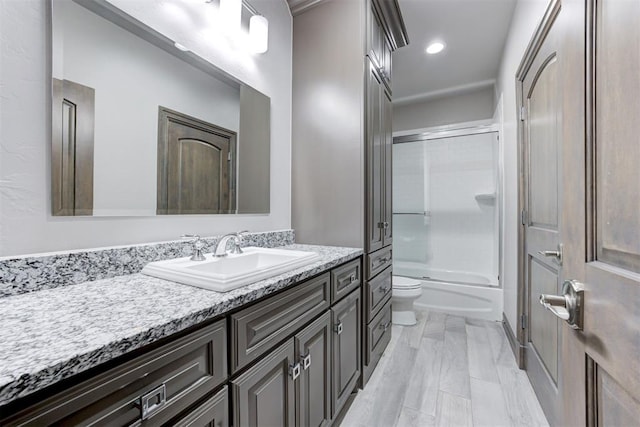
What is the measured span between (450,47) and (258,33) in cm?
182

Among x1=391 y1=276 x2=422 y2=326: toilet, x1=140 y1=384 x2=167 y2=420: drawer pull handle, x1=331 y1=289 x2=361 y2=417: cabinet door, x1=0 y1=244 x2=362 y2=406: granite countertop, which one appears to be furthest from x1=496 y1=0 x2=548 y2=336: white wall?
x1=140 y1=384 x2=167 y2=420: drawer pull handle

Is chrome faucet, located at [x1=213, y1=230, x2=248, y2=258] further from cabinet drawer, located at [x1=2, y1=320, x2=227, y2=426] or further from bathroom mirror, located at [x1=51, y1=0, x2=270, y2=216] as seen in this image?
cabinet drawer, located at [x1=2, y1=320, x2=227, y2=426]

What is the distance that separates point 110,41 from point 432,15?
2093 millimetres

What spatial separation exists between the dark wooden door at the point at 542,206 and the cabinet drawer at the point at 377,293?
34.5 inches

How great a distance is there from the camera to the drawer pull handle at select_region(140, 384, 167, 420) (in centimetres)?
52

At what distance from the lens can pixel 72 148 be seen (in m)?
0.90

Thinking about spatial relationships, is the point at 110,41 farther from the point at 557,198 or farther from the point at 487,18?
the point at 487,18

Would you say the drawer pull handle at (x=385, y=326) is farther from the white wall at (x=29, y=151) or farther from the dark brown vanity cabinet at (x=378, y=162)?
the white wall at (x=29, y=151)

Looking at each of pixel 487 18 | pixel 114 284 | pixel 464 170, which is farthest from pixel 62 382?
pixel 464 170

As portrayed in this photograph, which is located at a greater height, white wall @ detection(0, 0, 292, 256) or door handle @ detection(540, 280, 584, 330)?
white wall @ detection(0, 0, 292, 256)

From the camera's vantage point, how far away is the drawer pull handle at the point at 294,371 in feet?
3.14

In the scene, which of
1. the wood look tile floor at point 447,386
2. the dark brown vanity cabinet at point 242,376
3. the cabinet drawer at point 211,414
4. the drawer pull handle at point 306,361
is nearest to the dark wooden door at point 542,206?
the wood look tile floor at point 447,386

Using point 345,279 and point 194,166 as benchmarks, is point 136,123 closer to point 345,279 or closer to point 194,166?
point 194,166

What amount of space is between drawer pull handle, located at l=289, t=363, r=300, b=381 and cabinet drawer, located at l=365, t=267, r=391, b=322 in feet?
2.45
